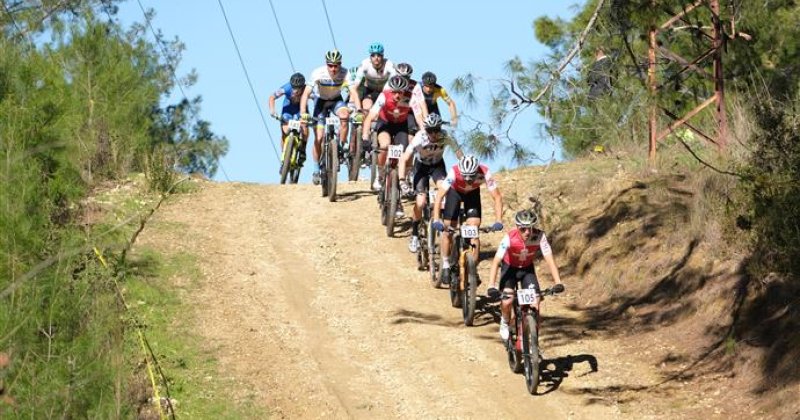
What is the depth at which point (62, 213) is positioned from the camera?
50.2 feet

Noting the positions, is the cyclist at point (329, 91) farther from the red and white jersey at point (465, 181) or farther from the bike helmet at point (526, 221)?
the bike helmet at point (526, 221)

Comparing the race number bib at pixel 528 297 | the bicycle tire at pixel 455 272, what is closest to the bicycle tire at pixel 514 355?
the race number bib at pixel 528 297

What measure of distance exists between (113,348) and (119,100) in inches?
679

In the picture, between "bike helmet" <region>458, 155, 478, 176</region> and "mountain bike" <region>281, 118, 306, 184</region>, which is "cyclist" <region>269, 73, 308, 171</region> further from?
"bike helmet" <region>458, 155, 478, 176</region>

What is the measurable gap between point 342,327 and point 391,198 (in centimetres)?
308

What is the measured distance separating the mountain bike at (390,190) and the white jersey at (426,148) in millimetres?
760

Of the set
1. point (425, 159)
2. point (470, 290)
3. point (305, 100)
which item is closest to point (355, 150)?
point (305, 100)

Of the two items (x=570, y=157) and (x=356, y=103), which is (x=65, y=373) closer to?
(x=356, y=103)

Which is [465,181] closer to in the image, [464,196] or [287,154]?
[464,196]

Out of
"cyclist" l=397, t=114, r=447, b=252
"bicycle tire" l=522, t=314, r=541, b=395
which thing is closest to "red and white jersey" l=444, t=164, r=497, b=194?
"cyclist" l=397, t=114, r=447, b=252

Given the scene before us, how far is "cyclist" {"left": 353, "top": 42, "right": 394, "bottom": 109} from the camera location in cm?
2080

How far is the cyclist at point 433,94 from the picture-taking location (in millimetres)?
19688

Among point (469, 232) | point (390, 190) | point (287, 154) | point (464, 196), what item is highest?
point (287, 154)

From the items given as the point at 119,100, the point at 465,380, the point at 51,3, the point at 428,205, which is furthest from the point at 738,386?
the point at 51,3
